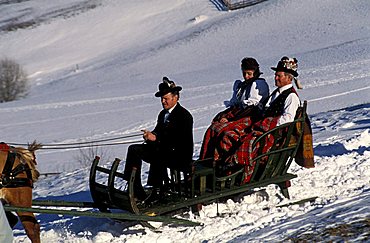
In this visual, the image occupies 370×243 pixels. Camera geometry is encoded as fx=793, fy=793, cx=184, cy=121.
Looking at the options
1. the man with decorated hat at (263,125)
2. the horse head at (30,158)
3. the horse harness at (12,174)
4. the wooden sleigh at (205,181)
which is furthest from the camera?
the man with decorated hat at (263,125)

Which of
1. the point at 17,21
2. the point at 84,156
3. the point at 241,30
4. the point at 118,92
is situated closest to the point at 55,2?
the point at 17,21

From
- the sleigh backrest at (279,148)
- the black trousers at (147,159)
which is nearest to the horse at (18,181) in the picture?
the black trousers at (147,159)

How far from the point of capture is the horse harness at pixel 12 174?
26.1 ft

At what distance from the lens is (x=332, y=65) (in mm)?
30141

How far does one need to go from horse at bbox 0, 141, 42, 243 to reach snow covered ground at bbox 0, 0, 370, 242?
51 cm

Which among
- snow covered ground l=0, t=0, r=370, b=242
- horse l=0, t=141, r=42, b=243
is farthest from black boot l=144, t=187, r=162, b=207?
horse l=0, t=141, r=42, b=243

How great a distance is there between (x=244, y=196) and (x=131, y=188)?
177cm

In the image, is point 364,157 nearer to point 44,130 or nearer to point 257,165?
point 257,165

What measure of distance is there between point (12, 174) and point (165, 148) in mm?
1673

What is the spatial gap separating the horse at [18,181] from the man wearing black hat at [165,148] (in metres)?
1.06

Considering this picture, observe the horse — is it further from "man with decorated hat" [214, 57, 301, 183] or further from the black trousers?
"man with decorated hat" [214, 57, 301, 183]

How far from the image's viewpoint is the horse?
315 inches

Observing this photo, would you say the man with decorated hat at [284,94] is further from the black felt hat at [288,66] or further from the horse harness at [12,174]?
the horse harness at [12,174]

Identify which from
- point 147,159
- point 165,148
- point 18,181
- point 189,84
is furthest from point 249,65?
point 189,84
